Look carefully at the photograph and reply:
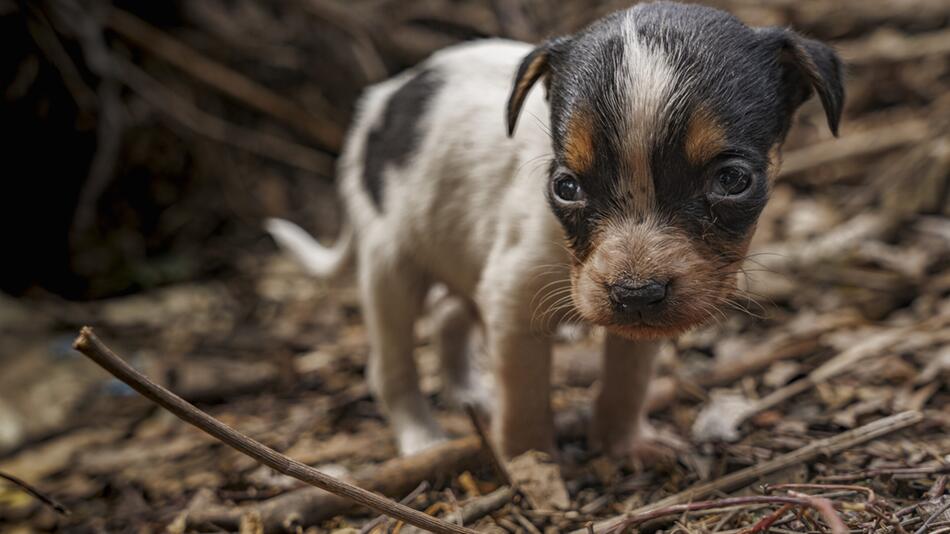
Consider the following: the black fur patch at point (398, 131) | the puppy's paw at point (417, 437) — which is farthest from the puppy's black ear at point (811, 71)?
the puppy's paw at point (417, 437)

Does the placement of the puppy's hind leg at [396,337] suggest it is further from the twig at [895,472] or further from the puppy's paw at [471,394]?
the twig at [895,472]

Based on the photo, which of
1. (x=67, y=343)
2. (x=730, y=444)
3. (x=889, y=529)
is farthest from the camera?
(x=67, y=343)

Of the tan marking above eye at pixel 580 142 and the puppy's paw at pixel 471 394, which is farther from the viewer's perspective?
the puppy's paw at pixel 471 394

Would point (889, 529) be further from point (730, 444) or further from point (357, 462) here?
point (357, 462)

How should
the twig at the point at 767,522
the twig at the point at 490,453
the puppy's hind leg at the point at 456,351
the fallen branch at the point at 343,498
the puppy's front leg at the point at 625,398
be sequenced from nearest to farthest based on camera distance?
the twig at the point at 767,522, the fallen branch at the point at 343,498, the twig at the point at 490,453, the puppy's front leg at the point at 625,398, the puppy's hind leg at the point at 456,351

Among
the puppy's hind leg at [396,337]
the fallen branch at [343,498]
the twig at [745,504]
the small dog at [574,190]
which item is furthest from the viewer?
the puppy's hind leg at [396,337]

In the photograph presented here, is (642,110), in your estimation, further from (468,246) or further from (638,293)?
(468,246)

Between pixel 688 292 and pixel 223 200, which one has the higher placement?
pixel 223 200

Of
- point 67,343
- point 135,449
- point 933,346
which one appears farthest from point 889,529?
point 67,343
